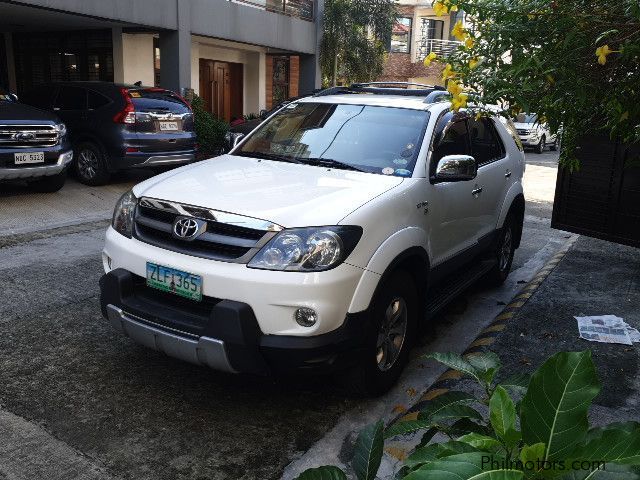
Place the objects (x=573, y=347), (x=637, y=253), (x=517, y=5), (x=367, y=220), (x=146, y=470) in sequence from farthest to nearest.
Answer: (x=637, y=253) → (x=573, y=347) → (x=367, y=220) → (x=146, y=470) → (x=517, y=5)

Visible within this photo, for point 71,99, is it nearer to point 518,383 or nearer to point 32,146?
point 32,146

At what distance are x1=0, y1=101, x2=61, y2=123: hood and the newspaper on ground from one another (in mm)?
7427

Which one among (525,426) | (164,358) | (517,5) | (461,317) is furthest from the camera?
(461,317)

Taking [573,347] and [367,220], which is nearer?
[367,220]

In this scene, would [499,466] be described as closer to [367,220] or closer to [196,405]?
[367,220]

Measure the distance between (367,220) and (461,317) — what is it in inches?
92.2

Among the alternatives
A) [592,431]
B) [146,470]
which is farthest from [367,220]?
[592,431]

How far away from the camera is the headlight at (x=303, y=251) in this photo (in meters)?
3.17

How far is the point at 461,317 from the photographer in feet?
17.7

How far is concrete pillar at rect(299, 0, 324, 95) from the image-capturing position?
61.4 feet

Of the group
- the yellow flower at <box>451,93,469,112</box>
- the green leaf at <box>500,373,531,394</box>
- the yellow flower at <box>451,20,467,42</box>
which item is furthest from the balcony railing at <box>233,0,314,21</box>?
the green leaf at <box>500,373,531,394</box>

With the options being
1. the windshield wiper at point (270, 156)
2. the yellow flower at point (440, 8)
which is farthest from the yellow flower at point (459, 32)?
the windshield wiper at point (270, 156)

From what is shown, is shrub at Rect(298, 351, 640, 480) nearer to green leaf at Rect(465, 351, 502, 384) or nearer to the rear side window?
green leaf at Rect(465, 351, 502, 384)

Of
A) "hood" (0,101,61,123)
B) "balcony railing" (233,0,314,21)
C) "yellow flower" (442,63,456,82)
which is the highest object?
"balcony railing" (233,0,314,21)
